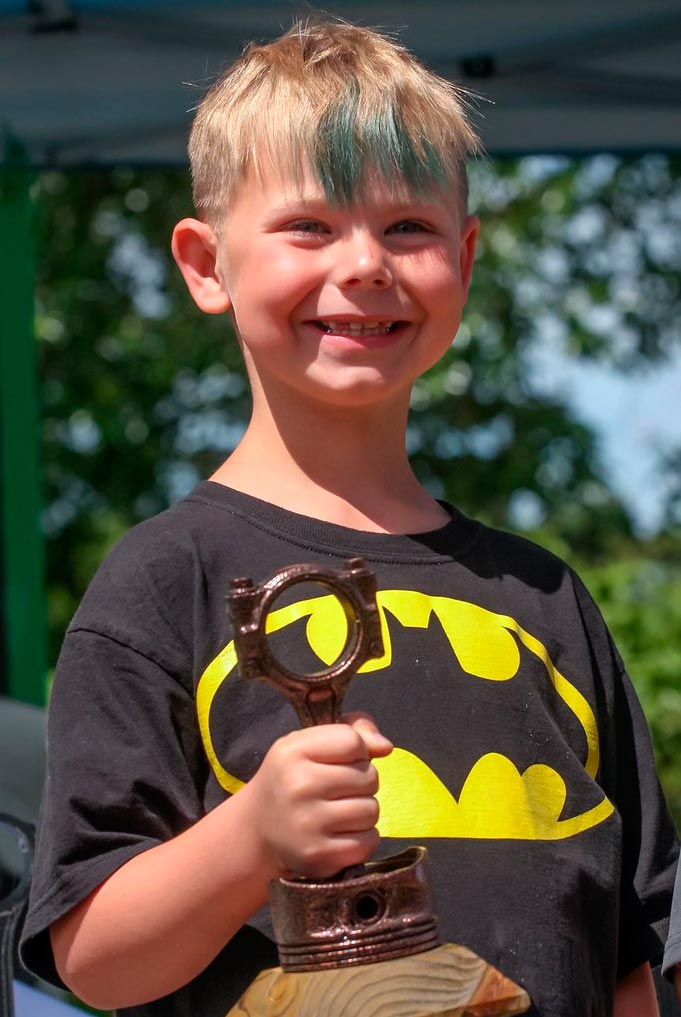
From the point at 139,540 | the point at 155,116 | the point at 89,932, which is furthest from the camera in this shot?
the point at 155,116

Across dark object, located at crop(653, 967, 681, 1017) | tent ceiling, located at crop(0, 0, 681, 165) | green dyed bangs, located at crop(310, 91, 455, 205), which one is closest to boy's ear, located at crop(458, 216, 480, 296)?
green dyed bangs, located at crop(310, 91, 455, 205)

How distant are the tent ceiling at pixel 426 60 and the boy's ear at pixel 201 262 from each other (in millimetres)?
1630

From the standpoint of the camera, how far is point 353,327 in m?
1.35

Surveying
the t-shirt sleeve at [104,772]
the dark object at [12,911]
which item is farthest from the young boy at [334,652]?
the dark object at [12,911]

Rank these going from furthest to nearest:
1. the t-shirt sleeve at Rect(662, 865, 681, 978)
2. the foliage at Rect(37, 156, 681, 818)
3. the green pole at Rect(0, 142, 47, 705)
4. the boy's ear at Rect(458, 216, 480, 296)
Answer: the foliage at Rect(37, 156, 681, 818) < the green pole at Rect(0, 142, 47, 705) < the boy's ear at Rect(458, 216, 480, 296) < the t-shirt sleeve at Rect(662, 865, 681, 978)

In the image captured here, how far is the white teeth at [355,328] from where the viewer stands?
53.2 inches

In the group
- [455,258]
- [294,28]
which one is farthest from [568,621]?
[294,28]

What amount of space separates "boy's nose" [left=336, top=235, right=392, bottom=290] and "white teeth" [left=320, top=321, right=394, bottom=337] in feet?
0.12

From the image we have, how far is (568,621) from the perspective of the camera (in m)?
1.45

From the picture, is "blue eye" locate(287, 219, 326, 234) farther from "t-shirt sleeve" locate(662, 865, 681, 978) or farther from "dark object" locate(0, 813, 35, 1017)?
"dark object" locate(0, 813, 35, 1017)

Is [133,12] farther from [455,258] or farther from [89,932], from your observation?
[89,932]

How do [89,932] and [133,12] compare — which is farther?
[133,12]

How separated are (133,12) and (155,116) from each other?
1.63 feet

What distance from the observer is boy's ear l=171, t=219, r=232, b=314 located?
4.87 feet
